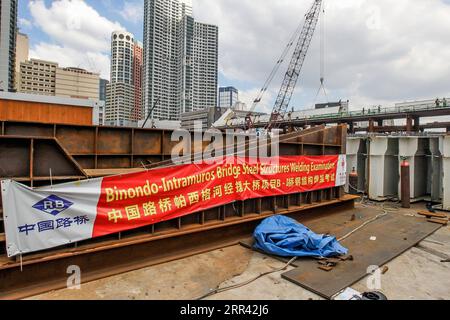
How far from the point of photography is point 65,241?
14.3 feet

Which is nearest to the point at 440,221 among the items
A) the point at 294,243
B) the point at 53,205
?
the point at 294,243

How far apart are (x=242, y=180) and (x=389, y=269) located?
3445 millimetres

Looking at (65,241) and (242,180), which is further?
(242,180)

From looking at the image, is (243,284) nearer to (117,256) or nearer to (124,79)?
(117,256)

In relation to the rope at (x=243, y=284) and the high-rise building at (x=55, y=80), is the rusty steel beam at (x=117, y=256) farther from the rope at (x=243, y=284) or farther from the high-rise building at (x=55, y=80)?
the high-rise building at (x=55, y=80)

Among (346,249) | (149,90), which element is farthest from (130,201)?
(149,90)

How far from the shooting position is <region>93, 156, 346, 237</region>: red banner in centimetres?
483

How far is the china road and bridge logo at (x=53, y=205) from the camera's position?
409 cm

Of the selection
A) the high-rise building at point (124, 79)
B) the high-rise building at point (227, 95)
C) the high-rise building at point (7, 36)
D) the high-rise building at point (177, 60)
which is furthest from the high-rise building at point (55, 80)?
the high-rise building at point (227, 95)

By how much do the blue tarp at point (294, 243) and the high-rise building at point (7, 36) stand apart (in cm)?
8354

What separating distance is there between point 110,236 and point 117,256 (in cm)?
38

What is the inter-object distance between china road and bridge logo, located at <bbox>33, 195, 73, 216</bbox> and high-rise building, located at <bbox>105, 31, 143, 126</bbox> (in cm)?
4435

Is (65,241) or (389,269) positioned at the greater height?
(65,241)
